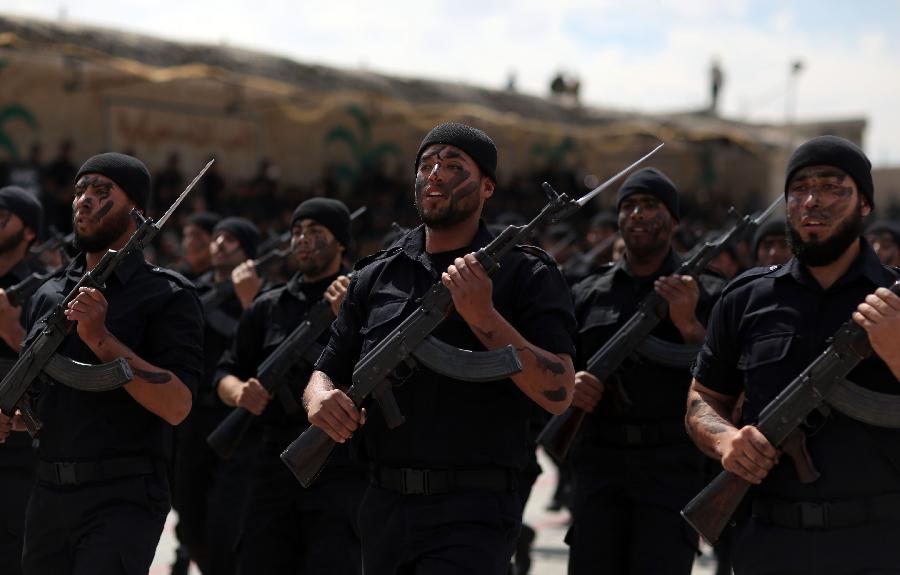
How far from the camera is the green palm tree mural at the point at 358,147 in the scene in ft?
82.8

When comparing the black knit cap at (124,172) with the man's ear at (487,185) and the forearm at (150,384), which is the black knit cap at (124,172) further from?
the man's ear at (487,185)

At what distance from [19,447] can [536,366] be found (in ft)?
10.3

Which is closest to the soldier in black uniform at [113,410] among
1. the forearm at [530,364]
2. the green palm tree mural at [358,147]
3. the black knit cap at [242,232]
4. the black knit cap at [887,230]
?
the forearm at [530,364]

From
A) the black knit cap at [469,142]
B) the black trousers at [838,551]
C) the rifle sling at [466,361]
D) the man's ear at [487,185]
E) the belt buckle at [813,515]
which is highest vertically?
the black knit cap at [469,142]

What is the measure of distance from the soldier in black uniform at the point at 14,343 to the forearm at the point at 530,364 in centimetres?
285

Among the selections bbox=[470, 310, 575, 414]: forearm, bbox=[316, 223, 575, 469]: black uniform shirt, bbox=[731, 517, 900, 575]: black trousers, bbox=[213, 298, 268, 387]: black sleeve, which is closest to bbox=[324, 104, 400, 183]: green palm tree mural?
bbox=[213, 298, 268, 387]: black sleeve

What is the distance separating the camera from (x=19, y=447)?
232 inches

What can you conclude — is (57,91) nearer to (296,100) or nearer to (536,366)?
(296,100)

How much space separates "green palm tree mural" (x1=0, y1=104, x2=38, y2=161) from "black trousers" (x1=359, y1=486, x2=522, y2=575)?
52.5 feet

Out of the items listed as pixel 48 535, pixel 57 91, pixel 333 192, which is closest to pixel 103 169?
pixel 48 535

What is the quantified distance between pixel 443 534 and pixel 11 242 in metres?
3.47

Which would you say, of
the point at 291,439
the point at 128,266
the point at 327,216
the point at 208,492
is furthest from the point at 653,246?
the point at 208,492

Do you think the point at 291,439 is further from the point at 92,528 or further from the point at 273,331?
the point at 92,528

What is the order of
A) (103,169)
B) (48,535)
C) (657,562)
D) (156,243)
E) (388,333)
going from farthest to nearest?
(156,243) → (657,562) → (103,169) → (48,535) → (388,333)
